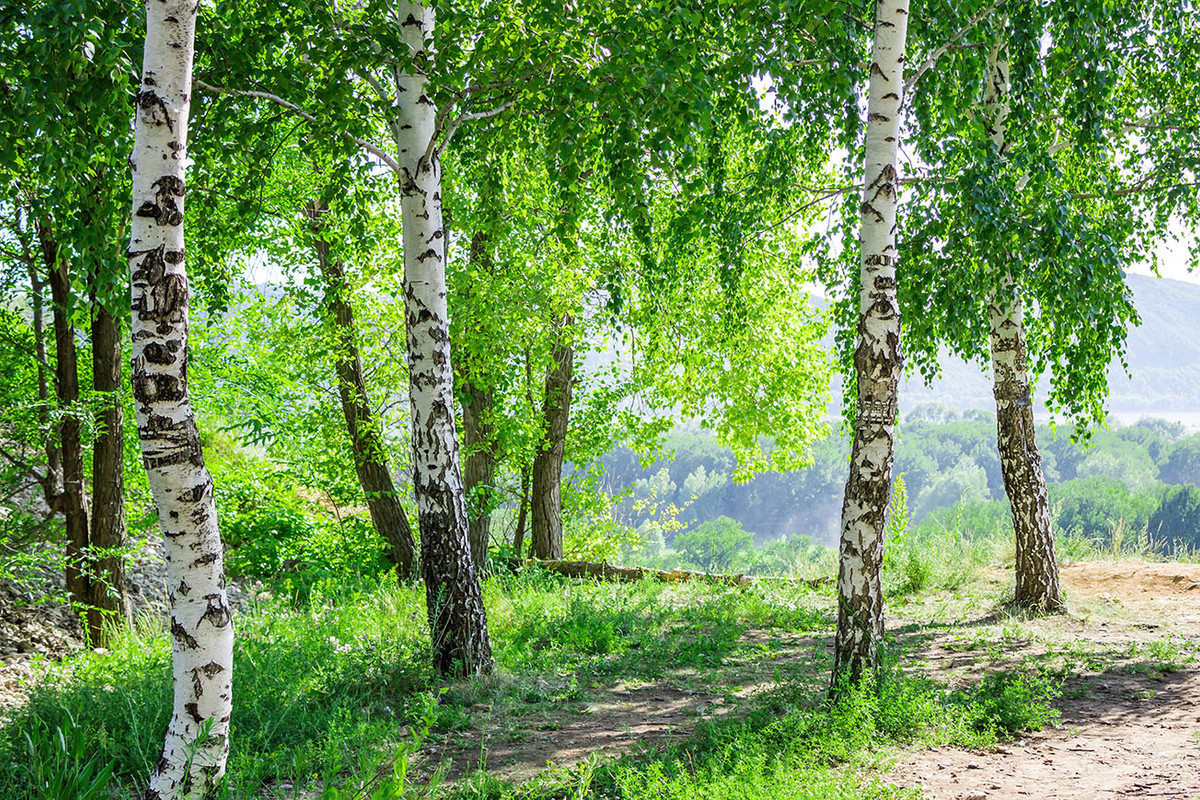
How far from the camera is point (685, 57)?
455 cm

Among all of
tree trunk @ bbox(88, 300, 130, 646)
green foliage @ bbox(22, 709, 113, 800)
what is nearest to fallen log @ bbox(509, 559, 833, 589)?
tree trunk @ bbox(88, 300, 130, 646)

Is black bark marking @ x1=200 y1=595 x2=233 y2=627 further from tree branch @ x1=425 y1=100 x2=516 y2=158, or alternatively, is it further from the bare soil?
tree branch @ x1=425 y1=100 x2=516 y2=158

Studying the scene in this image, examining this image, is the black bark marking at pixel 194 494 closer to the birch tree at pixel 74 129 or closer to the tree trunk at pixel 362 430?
the birch tree at pixel 74 129

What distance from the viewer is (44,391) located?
798 cm

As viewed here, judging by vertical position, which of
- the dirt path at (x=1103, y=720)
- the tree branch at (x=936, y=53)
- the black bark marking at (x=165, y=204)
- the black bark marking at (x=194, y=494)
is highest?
the tree branch at (x=936, y=53)

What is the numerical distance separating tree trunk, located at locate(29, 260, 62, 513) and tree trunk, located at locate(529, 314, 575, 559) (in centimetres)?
589

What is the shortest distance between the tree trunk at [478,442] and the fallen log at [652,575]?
0.71m

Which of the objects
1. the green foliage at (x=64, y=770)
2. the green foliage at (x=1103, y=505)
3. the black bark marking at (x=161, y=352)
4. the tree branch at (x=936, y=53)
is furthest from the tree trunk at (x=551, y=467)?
the green foliage at (x=1103, y=505)

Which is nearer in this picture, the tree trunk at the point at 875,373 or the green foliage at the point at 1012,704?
the green foliage at the point at 1012,704

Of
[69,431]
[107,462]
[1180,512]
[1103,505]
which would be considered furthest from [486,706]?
[1180,512]

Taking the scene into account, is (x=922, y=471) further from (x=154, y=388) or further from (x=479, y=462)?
(x=154, y=388)

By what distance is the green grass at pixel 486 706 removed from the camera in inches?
128

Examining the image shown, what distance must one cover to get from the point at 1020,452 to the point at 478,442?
21.1 feet

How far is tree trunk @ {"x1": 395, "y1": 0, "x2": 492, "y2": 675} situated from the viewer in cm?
489
